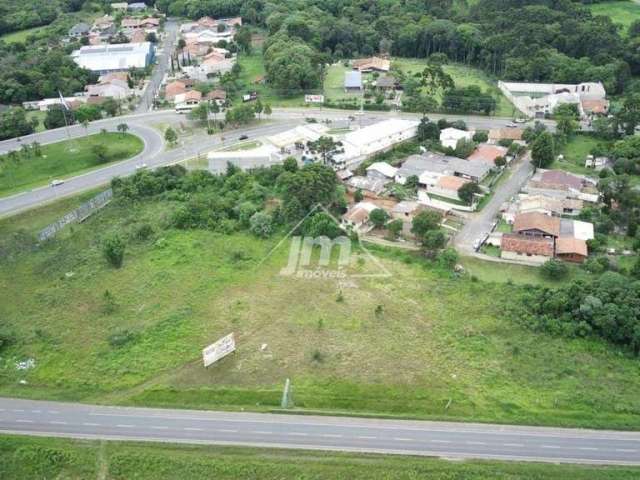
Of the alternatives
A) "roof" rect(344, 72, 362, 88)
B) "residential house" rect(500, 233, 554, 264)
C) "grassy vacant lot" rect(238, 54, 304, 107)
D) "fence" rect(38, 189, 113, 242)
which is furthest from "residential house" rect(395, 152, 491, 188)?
"fence" rect(38, 189, 113, 242)

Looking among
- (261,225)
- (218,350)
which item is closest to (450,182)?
(261,225)

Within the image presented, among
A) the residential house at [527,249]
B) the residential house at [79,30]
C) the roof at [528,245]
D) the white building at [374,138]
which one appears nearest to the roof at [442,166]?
the white building at [374,138]

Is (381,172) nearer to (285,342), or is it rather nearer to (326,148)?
(326,148)

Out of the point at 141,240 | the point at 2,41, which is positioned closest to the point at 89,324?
the point at 141,240

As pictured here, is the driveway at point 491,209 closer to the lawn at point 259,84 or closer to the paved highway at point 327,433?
the paved highway at point 327,433

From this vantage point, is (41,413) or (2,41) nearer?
(41,413)

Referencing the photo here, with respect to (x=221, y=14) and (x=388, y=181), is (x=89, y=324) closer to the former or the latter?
(x=388, y=181)

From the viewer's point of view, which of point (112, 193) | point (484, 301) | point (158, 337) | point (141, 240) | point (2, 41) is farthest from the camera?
point (2, 41)
